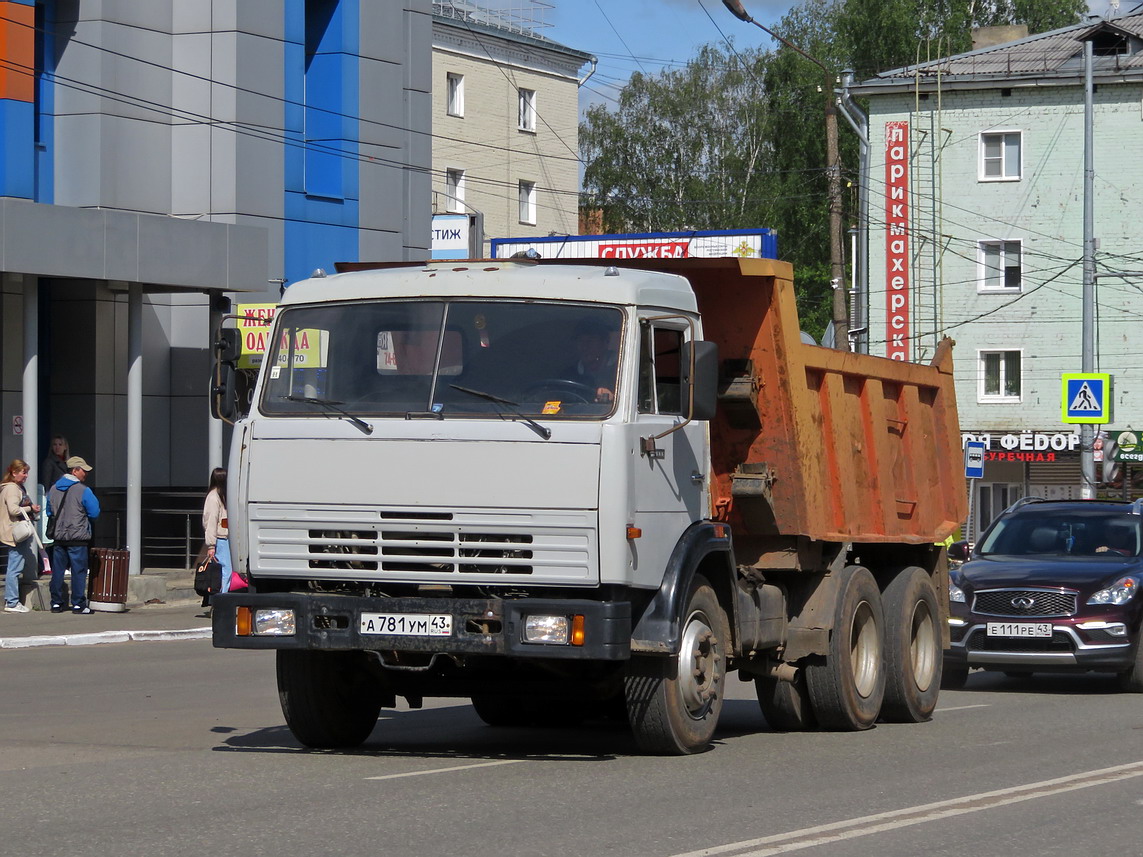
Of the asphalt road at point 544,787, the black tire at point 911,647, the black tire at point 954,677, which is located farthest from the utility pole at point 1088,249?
the asphalt road at point 544,787

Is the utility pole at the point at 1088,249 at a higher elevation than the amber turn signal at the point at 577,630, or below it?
higher

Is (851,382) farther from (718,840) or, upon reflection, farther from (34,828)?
(34,828)

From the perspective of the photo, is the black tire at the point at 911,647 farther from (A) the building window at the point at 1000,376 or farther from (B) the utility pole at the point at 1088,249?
(A) the building window at the point at 1000,376

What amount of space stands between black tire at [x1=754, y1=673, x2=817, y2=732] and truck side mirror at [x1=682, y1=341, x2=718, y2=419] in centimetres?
285

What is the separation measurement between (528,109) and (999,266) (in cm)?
1639

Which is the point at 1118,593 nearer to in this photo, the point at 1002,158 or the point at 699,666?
the point at 699,666

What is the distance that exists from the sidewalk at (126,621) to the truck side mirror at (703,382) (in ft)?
36.3

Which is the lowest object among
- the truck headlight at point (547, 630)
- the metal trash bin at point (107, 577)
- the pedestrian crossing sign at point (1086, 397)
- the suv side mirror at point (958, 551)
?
the metal trash bin at point (107, 577)

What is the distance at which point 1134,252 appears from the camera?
5203 centimetres

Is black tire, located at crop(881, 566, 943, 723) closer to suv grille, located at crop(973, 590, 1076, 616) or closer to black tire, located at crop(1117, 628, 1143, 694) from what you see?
suv grille, located at crop(973, 590, 1076, 616)

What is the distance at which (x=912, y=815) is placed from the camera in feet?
27.2

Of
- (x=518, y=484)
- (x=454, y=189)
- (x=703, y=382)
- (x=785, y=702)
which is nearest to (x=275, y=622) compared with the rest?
(x=518, y=484)

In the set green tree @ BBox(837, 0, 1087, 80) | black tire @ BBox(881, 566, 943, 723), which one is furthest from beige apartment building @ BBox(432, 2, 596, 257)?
black tire @ BBox(881, 566, 943, 723)

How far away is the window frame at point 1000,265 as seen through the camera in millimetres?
53344
